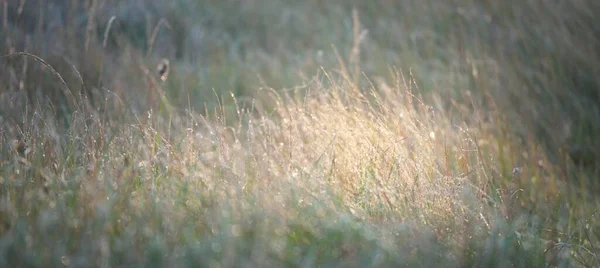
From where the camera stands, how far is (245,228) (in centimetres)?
213

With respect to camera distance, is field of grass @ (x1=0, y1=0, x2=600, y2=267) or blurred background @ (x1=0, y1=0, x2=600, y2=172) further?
blurred background @ (x1=0, y1=0, x2=600, y2=172)

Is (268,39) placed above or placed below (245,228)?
below

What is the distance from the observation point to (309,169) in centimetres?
257

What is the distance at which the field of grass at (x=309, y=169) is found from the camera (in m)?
2.08

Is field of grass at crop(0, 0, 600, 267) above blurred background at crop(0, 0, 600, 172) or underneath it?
above

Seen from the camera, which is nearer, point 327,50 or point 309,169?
point 309,169

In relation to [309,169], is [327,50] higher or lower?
lower

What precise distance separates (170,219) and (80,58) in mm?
2818

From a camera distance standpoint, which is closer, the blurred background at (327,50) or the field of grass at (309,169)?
the field of grass at (309,169)

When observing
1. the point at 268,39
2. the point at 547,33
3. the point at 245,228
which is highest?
the point at 245,228

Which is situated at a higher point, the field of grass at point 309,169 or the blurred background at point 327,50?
the field of grass at point 309,169

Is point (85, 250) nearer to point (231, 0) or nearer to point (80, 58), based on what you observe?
point (80, 58)

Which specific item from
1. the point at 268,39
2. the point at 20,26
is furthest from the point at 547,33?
the point at 20,26

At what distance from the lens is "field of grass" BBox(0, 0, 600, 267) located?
6.84 feet
